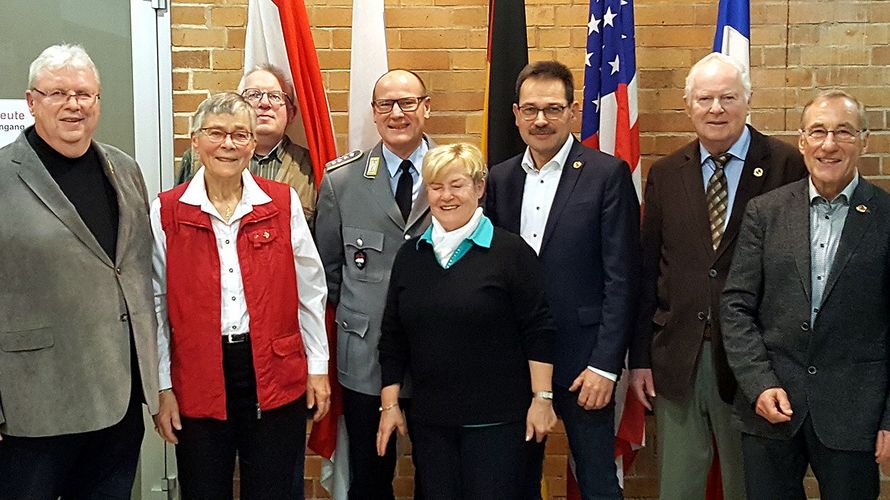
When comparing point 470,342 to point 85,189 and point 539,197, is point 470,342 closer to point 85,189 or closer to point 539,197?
point 539,197

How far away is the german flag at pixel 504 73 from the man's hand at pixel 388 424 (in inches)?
41.2

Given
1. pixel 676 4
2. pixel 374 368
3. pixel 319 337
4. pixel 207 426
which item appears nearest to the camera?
pixel 207 426

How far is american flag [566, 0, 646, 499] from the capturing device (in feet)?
10.5

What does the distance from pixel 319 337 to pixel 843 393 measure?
1.49 m

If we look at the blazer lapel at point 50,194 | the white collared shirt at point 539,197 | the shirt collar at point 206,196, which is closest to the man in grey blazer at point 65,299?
the blazer lapel at point 50,194

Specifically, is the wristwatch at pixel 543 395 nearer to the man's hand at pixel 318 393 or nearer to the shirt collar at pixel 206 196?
the man's hand at pixel 318 393

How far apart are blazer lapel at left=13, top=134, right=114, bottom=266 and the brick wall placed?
1274 millimetres

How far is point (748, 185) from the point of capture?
269cm

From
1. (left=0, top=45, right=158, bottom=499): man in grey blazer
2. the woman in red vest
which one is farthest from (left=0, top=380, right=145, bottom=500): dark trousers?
→ the woman in red vest

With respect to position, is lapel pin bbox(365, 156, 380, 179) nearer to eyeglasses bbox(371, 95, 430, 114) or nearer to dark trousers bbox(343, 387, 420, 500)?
eyeglasses bbox(371, 95, 430, 114)

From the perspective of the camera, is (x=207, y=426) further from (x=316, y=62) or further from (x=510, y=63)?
(x=510, y=63)

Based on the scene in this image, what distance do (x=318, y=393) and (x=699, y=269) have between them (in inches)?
48.1

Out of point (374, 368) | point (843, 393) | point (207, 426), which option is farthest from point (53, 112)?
point (843, 393)

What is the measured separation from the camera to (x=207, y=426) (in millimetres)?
2426
